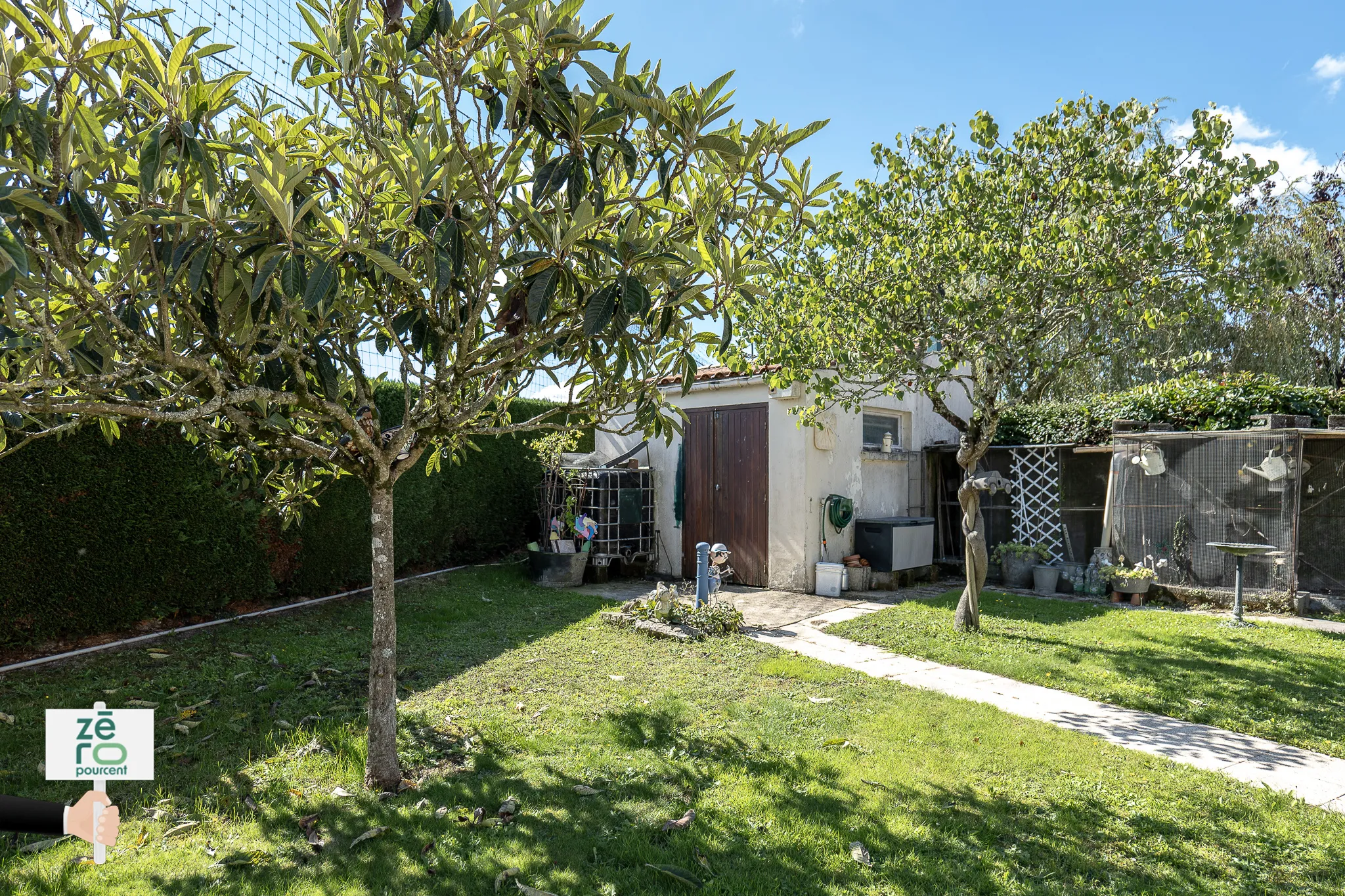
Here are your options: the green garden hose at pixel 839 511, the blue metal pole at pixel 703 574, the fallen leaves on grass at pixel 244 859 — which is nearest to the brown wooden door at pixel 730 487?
the green garden hose at pixel 839 511

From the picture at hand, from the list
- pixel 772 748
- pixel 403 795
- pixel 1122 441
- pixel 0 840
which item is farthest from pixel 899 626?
pixel 0 840

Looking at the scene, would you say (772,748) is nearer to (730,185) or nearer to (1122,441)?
(730,185)

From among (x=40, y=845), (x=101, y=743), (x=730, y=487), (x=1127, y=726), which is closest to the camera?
(x=101, y=743)

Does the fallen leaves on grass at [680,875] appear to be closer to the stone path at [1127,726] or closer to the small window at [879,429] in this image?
the stone path at [1127,726]

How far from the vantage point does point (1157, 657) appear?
6320 millimetres

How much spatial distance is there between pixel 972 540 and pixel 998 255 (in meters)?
2.78

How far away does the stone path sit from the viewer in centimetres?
396

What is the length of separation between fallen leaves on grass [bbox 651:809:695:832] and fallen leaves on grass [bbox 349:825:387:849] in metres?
1.22

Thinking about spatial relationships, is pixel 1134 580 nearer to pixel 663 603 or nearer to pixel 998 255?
pixel 998 255

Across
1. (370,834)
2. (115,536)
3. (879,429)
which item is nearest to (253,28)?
(115,536)

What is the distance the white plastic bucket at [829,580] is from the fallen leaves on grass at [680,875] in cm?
674

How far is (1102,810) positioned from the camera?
11.5 feet

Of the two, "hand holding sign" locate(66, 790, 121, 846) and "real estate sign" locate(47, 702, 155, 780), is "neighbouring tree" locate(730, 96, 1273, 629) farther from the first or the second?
"hand holding sign" locate(66, 790, 121, 846)

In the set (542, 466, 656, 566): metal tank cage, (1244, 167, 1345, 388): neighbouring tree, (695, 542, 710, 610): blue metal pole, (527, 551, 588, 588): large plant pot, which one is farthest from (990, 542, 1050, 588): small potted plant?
(1244, 167, 1345, 388): neighbouring tree
